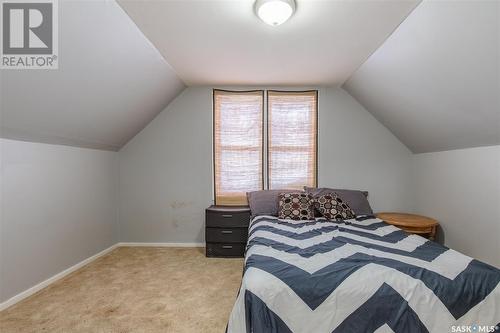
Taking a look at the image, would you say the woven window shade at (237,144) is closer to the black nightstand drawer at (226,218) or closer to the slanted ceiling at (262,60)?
the black nightstand drawer at (226,218)

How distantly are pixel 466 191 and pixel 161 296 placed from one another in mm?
3142

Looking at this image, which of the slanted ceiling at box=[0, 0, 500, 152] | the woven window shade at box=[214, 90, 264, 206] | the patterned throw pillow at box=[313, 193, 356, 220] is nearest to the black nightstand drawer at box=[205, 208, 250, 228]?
the woven window shade at box=[214, 90, 264, 206]

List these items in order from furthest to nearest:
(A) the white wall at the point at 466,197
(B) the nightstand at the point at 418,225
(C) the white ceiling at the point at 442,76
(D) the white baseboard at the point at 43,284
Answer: (B) the nightstand at the point at 418,225, (A) the white wall at the point at 466,197, (D) the white baseboard at the point at 43,284, (C) the white ceiling at the point at 442,76

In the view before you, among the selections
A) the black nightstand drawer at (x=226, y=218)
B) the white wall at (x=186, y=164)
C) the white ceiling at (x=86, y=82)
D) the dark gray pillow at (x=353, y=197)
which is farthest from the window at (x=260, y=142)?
the white ceiling at (x=86, y=82)

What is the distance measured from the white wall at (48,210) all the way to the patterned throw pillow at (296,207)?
7.45 feet

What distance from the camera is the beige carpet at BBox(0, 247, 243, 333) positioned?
176 centimetres

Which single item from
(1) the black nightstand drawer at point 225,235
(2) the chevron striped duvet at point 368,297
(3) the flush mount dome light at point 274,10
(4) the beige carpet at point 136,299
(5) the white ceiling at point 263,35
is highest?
(5) the white ceiling at point 263,35

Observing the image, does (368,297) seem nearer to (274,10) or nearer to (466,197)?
(274,10)

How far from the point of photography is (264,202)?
3.12 m

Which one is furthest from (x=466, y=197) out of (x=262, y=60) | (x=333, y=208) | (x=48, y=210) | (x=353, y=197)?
(x=48, y=210)

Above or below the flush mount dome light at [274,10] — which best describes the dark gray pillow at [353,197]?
below

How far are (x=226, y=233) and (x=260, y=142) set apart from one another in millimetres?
1338

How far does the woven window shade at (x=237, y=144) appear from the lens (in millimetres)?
3527

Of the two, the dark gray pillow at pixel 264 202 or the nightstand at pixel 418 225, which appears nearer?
the nightstand at pixel 418 225
